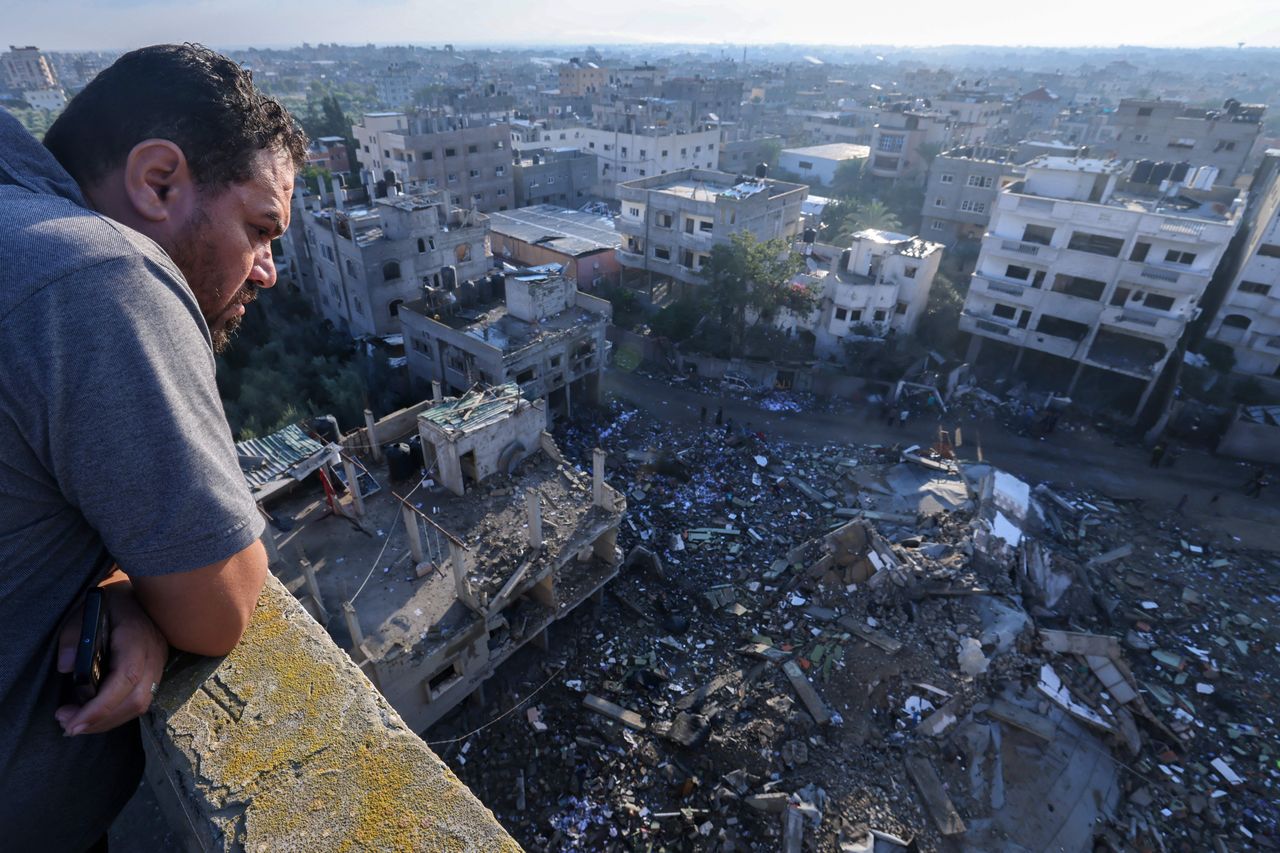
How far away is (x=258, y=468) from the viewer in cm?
1320

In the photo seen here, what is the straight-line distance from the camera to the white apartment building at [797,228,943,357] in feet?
88.9

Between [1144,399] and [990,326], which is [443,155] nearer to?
[990,326]

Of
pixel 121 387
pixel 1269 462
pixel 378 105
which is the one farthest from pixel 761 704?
pixel 378 105

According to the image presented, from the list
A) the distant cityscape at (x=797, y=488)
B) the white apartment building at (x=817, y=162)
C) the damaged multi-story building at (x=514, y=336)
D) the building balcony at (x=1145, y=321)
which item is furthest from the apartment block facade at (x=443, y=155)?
the building balcony at (x=1145, y=321)

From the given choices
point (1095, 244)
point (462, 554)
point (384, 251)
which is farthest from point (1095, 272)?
point (384, 251)

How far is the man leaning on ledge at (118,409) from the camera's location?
1.46m

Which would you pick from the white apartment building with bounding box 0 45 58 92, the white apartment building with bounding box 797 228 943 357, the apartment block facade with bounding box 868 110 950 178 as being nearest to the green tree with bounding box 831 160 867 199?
the apartment block facade with bounding box 868 110 950 178

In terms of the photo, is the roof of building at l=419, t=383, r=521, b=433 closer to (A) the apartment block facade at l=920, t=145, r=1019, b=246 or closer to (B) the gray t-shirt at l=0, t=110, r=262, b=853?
(B) the gray t-shirt at l=0, t=110, r=262, b=853

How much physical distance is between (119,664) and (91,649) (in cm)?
14

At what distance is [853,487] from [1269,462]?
633 inches

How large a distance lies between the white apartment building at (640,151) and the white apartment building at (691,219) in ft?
38.3

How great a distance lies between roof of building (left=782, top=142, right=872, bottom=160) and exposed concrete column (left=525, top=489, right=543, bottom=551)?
55010 mm

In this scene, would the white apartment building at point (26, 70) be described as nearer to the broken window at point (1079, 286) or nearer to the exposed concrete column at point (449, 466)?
the exposed concrete column at point (449, 466)

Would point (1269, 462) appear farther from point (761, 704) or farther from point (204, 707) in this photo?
point (204, 707)
